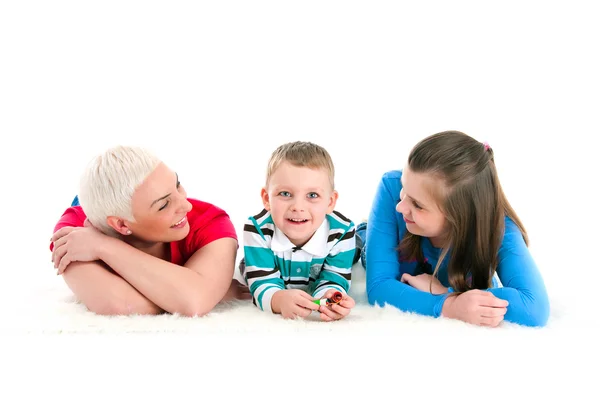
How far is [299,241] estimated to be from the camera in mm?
2814

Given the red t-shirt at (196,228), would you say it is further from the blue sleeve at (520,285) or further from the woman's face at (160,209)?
the blue sleeve at (520,285)

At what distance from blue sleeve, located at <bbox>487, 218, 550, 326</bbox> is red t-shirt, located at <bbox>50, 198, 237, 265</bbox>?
1.02 meters

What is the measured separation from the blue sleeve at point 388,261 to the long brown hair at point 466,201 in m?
0.15

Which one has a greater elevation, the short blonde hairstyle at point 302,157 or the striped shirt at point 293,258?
the short blonde hairstyle at point 302,157

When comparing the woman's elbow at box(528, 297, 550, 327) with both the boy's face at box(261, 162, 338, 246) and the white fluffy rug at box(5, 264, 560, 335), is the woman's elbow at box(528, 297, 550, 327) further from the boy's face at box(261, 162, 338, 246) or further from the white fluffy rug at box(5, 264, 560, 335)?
the boy's face at box(261, 162, 338, 246)

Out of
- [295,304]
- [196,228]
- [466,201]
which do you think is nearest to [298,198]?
[295,304]

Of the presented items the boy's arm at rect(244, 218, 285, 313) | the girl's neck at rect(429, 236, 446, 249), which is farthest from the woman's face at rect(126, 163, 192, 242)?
the girl's neck at rect(429, 236, 446, 249)

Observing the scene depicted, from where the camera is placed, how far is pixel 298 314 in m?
2.61

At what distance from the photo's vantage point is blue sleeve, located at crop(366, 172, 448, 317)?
8.89 ft

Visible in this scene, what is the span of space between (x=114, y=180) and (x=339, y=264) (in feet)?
2.92

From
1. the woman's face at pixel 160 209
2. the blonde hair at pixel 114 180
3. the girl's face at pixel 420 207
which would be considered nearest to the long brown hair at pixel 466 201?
the girl's face at pixel 420 207

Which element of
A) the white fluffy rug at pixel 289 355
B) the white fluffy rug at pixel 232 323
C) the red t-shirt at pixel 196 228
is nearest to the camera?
the white fluffy rug at pixel 289 355

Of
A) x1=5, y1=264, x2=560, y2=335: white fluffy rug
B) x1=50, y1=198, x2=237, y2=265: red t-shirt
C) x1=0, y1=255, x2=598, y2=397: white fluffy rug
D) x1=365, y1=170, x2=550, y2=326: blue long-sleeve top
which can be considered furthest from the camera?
x1=50, y1=198, x2=237, y2=265: red t-shirt

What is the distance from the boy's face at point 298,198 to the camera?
267cm
